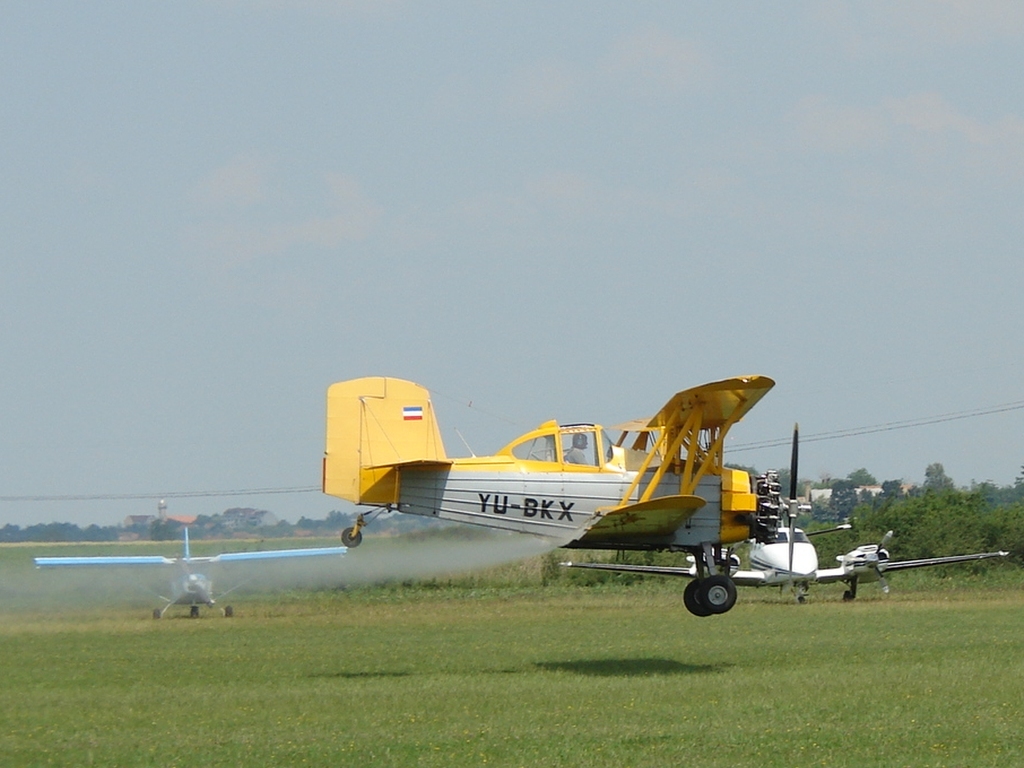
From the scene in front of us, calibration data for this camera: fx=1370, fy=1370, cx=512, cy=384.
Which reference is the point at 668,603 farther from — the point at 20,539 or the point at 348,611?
the point at 20,539

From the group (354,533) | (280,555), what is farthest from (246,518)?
(354,533)

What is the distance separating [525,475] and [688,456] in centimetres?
250

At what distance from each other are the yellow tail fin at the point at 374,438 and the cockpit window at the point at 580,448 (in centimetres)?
191

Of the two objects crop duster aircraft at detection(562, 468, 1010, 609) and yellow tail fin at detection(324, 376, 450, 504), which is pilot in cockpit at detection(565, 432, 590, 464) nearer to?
yellow tail fin at detection(324, 376, 450, 504)

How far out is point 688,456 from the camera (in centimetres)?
2086

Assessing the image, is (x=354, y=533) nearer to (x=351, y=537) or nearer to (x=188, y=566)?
(x=351, y=537)

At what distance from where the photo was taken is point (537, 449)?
2120 centimetres

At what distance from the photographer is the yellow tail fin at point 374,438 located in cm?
2094

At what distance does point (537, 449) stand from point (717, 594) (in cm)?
360

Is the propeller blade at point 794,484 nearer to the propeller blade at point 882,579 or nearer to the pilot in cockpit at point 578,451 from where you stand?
the pilot in cockpit at point 578,451

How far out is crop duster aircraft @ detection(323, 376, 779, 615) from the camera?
20812mm

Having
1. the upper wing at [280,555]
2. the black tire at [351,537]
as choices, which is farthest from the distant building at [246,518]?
the black tire at [351,537]

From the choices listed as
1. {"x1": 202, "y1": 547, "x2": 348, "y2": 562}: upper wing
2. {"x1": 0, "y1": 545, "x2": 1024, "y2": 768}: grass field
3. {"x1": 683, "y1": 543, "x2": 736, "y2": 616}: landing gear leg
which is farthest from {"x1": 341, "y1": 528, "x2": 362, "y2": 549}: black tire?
{"x1": 202, "y1": 547, "x2": 348, "y2": 562}: upper wing

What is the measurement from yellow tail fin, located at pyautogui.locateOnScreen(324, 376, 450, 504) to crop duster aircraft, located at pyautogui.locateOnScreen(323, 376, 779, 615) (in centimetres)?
2
